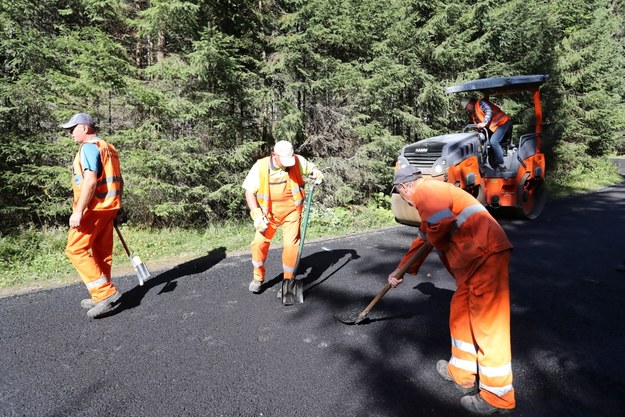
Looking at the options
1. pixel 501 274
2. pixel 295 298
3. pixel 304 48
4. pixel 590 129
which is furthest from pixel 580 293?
pixel 590 129

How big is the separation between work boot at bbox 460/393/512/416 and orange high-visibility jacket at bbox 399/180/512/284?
29.9 inches

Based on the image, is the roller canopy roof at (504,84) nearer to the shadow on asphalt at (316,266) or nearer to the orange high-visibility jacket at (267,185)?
the shadow on asphalt at (316,266)

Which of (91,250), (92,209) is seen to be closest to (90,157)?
(92,209)

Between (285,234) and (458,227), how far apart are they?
2135 mm

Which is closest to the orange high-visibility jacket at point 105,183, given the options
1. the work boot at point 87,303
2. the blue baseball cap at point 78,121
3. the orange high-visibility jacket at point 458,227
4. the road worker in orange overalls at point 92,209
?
the road worker in orange overalls at point 92,209

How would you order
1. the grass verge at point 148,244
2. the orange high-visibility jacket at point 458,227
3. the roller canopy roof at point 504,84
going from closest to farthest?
the orange high-visibility jacket at point 458,227 → the grass verge at point 148,244 → the roller canopy roof at point 504,84

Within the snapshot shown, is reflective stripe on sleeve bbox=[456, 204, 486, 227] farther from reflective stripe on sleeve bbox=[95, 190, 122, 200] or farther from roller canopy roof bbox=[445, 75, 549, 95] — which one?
roller canopy roof bbox=[445, 75, 549, 95]

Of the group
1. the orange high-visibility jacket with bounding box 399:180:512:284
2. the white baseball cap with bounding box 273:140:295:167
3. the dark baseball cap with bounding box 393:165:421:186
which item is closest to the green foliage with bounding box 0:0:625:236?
the white baseball cap with bounding box 273:140:295:167

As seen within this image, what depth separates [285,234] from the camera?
4.22 metres

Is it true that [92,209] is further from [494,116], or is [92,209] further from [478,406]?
[494,116]

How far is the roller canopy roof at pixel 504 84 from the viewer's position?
22.5ft

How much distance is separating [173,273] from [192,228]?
236cm

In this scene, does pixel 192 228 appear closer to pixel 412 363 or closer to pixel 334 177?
pixel 334 177

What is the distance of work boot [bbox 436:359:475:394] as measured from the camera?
8.55 ft
